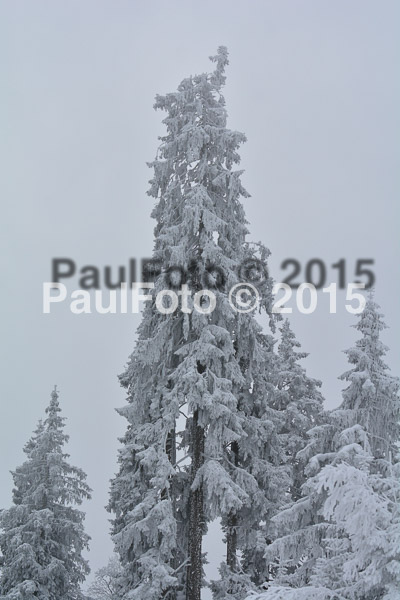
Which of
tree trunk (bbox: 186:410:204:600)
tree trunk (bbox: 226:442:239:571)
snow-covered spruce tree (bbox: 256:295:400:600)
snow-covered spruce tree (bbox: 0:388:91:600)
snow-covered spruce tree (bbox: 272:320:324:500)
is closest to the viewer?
snow-covered spruce tree (bbox: 256:295:400:600)

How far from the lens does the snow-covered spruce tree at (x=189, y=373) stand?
1534cm

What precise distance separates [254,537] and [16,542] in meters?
8.81

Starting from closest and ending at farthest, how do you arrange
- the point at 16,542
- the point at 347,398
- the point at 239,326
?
1. the point at 347,398
2. the point at 239,326
3. the point at 16,542

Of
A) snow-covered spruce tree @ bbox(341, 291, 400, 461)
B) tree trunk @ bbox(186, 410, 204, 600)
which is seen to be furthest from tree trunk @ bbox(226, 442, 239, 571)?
snow-covered spruce tree @ bbox(341, 291, 400, 461)

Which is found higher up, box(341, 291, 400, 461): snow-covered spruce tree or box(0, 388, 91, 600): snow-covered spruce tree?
box(341, 291, 400, 461): snow-covered spruce tree

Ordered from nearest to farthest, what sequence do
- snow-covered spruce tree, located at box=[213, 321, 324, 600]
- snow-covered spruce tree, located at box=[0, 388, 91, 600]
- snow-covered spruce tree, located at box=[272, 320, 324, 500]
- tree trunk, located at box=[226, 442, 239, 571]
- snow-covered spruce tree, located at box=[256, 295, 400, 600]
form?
snow-covered spruce tree, located at box=[256, 295, 400, 600] → snow-covered spruce tree, located at box=[213, 321, 324, 600] → tree trunk, located at box=[226, 442, 239, 571] → snow-covered spruce tree, located at box=[0, 388, 91, 600] → snow-covered spruce tree, located at box=[272, 320, 324, 500]

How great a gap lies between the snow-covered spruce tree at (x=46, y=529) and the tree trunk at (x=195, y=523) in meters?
7.35

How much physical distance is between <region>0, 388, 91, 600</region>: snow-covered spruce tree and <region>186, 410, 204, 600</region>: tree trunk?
735 cm

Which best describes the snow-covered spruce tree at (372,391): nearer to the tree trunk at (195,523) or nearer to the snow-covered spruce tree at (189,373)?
the snow-covered spruce tree at (189,373)

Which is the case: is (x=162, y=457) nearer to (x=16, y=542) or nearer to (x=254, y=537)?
(x=254, y=537)

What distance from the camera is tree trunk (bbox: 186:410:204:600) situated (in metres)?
15.2

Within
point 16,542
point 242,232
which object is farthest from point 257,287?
point 16,542

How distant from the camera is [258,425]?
59.8 ft

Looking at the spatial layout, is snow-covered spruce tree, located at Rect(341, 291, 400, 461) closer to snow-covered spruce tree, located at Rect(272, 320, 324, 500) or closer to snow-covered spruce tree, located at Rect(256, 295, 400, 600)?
snow-covered spruce tree, located at Rect(256, 295, 400, 600)
